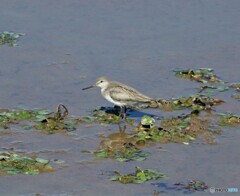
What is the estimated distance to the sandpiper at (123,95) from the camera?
1667 centimetres

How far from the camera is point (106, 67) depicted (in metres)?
19.4

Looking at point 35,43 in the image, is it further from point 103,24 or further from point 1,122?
point 1,122

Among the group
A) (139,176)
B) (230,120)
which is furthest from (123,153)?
(230,120)

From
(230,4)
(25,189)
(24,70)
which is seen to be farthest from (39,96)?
(230,4)

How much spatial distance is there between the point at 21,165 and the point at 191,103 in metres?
4.78

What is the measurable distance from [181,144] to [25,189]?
12.1ft

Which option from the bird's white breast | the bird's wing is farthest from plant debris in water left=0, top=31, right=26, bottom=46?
the bird's wing

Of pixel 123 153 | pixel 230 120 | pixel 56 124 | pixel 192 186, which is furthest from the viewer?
pixel 230 120

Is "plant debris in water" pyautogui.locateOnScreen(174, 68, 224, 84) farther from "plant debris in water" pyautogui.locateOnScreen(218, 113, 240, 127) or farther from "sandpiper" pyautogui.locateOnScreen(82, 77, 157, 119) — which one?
"plant debris in water" pyautogui.locateOnScreen(218, 113, 240, 127)

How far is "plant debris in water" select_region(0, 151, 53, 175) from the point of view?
1387 centimetres

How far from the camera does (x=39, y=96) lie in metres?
17.7

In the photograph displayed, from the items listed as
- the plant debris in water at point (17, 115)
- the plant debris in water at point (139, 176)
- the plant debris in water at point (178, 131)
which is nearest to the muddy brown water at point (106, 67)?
the plant debris in water at point (139, 176)

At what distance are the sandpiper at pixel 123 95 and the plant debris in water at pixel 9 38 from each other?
4623mm

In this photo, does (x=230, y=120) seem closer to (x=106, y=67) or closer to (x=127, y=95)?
(x=127, y=95)
